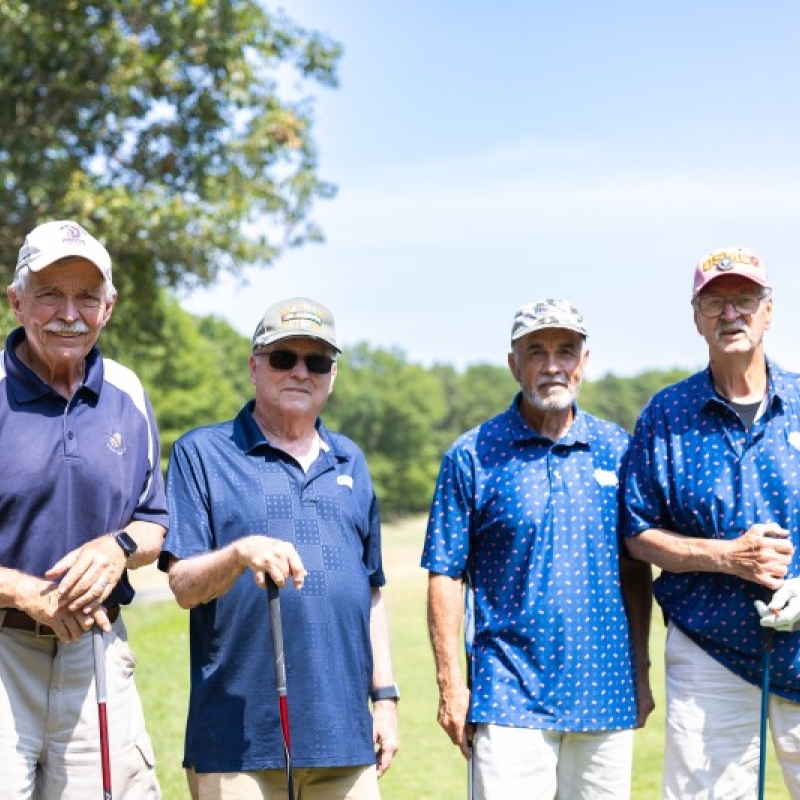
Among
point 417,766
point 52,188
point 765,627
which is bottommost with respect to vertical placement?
point 417,766

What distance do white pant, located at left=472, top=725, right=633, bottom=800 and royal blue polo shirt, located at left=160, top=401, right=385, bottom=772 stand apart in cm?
55

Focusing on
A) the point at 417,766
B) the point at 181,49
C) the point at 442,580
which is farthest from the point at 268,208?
the point at 442,580

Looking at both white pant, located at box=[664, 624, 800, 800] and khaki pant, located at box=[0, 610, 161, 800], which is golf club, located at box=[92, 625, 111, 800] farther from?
white pant, located at box=[664, 624, 800, 800]

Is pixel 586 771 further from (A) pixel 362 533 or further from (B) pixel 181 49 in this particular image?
(B) pixel 181 49

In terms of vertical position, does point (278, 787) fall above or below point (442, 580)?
below

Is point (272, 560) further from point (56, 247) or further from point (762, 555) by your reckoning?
point (762, 555)

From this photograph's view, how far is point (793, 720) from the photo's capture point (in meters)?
4.73

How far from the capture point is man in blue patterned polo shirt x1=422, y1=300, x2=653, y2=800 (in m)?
4.80

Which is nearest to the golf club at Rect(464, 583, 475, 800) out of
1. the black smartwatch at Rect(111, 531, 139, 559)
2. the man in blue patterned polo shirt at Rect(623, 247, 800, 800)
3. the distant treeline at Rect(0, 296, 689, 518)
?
the man in blue patterned polo shirt at Rect(623, 247, 800, 800)

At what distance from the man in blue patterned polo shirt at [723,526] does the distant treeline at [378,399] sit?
54.9 metres

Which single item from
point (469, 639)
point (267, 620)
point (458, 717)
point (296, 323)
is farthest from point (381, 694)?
point (296, 323)

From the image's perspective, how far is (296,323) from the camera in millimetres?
4652

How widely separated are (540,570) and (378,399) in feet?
333

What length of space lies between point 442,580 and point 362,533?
47 cm
